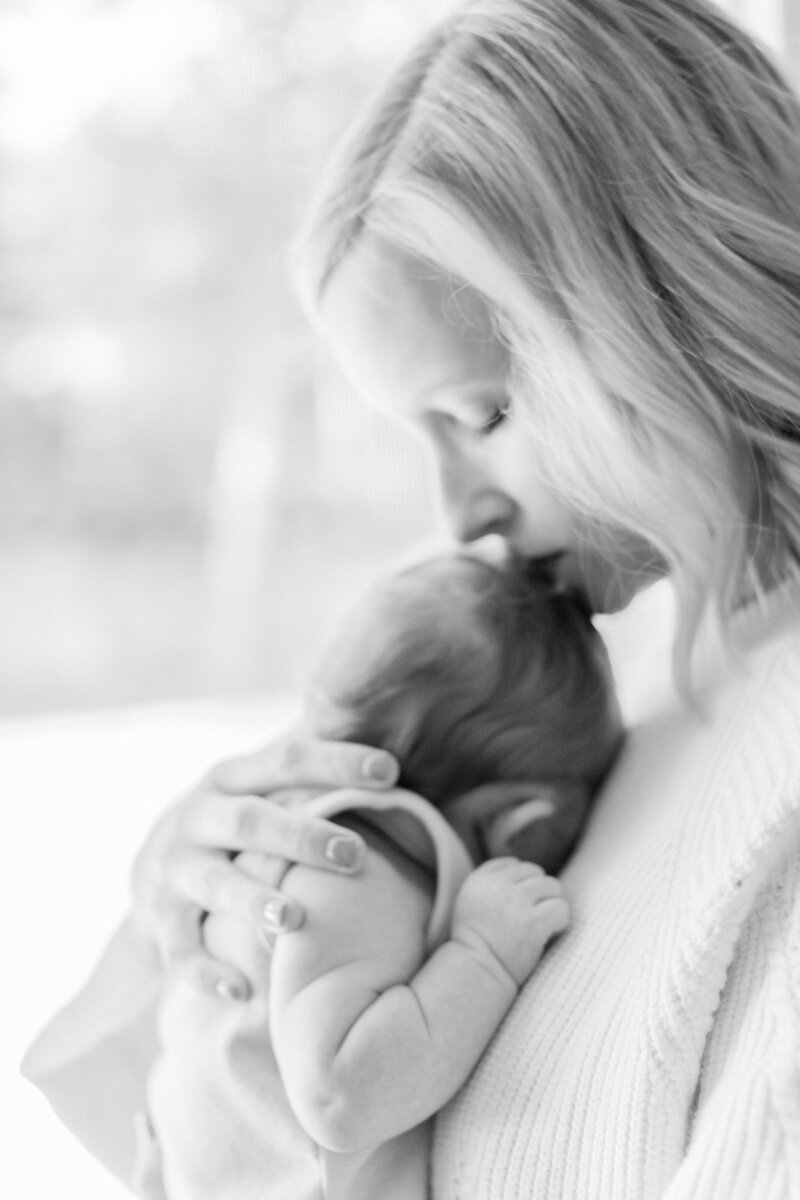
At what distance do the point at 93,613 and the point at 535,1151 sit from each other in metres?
1.32

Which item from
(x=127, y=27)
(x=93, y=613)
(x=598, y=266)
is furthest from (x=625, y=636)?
(x=127, y=27)

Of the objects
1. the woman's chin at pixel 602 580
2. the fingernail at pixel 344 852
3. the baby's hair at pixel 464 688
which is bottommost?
the fingernail at pixel 344 852

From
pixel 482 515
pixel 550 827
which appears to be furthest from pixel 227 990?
pixel 482 515

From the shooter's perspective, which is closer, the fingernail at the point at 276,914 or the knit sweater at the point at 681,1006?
the knit sweater at the point at 681,1006

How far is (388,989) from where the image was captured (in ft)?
3.08

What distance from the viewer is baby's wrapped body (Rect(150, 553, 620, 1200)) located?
0.89 meters

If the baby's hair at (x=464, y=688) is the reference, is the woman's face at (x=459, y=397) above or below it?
above

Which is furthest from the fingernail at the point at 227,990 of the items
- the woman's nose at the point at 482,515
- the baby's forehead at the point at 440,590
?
the woman's nose at the point at 482,515

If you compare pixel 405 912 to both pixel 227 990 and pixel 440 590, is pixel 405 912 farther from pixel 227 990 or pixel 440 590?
pixel 440 590

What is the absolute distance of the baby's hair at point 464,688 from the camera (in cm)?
104

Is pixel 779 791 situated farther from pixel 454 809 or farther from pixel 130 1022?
pixel 130 1022

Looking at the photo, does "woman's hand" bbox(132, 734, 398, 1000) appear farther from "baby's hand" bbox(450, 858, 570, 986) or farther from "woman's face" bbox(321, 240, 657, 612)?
"woman's face" bbox(321, 240, 657, 612)

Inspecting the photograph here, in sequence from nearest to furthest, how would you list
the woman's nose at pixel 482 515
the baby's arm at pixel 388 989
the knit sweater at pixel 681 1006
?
the knit sweater at pixel 681 1006 < the baby's arm at pixel 388 989 < the woman's nose at pixel 482 515

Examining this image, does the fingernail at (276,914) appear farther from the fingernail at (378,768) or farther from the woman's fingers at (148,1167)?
the woman's fingers at (148,1167)
